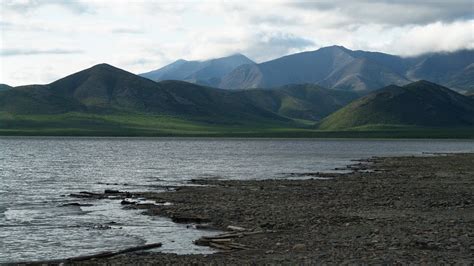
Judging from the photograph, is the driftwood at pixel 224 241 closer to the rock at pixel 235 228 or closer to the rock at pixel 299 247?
the rock at pixel 235 228

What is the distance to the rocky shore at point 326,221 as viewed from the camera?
25.7m

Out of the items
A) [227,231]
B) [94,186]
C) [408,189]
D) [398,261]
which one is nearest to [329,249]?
[398,261]

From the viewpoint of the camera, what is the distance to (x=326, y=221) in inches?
1411

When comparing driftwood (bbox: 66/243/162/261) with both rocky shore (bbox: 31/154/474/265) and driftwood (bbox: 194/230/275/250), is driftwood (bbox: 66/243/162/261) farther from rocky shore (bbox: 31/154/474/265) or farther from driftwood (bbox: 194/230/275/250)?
driftwood (bbox: 194/230/275/250)

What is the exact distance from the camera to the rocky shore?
25734 millimetres

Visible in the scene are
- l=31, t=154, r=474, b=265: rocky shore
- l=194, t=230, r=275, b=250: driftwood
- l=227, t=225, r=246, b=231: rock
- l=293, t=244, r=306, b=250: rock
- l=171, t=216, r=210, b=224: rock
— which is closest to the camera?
l=31, t=154, r=474, b=265: rocky shore

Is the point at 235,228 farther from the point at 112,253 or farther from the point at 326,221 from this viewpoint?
the point at 112,253

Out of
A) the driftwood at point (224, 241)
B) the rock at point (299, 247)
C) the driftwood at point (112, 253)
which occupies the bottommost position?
the driftwood at point (112, 253)

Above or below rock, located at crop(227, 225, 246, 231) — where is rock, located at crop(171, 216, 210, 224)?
below

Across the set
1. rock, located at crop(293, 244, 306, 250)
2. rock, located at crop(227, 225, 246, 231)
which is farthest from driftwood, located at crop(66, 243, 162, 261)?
rock, located at crop(293, 244, 306, 250)

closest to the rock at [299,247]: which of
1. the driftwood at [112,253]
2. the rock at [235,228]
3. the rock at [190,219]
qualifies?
the rock at [235,228]

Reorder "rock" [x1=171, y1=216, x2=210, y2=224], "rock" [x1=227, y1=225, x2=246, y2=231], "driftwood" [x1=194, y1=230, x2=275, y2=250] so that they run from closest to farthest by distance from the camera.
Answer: "driftwood" [x1=194, y1=230, x2=275, y2=250], "rock" [x1=227, y1=225, x2=246, y2=231], "rock" [x1=171, y1=216, x2=210, y2=224]

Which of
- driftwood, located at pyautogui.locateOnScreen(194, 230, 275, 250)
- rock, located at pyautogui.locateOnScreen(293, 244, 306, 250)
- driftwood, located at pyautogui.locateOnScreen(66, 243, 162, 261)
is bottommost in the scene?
driftwood, located at pyautogui.locateOnScreen(66, 243, 162, 261)

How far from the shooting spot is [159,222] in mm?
38906
